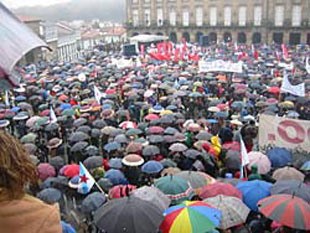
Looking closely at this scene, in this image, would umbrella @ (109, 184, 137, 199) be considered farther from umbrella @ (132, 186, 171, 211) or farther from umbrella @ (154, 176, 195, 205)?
umbrella @ (154, 176, 195, 205)

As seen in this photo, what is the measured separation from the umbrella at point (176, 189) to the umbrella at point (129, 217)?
1.43m

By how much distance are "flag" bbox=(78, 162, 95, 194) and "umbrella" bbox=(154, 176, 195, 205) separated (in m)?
1.31

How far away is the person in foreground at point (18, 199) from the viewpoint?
1756mm

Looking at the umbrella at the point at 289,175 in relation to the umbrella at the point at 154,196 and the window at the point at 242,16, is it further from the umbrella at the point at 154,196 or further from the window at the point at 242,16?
the window at the point at 242,16

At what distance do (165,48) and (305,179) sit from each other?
23.2 metres

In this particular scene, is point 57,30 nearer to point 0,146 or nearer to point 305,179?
point 305,179

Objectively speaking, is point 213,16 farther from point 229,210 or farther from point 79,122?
point 229,210

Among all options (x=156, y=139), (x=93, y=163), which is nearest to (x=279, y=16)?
(x=156, y=139)

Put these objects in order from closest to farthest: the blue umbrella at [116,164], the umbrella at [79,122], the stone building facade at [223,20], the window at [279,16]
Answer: the blue umbrella at [116,164] → the umbrella at [79,122] → the stone building facade at [223,20] → the window at [279,16]

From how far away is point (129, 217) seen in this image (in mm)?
5523

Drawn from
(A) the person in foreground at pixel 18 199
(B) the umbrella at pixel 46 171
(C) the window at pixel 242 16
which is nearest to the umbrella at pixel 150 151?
(B) the umbrella at pixel 46 171

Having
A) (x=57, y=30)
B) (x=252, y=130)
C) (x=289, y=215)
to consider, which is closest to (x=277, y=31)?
(x=57, y=30)

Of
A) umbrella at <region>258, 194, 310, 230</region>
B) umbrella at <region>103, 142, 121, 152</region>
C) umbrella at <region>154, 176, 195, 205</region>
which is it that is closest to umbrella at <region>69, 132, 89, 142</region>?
umbrella at <region>103, 142, 121, 152</region>

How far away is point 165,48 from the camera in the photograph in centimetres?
3091
